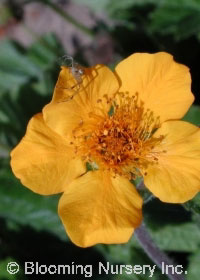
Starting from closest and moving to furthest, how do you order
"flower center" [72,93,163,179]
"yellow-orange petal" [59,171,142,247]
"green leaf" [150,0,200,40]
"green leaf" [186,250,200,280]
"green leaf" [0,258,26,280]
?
"yellow-orange petal" [59,171,142,247], "flower center" [72,93,163,179], "green leaf" [0,258,26,280], "green leaf" [186,250,200,280], "green leaf" [150,0,200,40]

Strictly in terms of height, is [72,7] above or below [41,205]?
above

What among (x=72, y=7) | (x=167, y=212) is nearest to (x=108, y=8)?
(x=72, y=7)

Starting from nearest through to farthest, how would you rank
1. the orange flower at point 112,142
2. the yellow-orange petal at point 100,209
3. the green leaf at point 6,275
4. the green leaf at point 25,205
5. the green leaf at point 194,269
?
the yellow-orange petal at point 100,209 → the orange flower at point 112,142 → the green leaf at point 6,275 → the green leaf at point 194,269 → the green leaf at point 25,205

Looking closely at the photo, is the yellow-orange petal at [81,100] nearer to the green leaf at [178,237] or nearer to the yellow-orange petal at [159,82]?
the yellow-orange petal at [159,82]

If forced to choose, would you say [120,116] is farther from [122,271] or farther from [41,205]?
[41,205]

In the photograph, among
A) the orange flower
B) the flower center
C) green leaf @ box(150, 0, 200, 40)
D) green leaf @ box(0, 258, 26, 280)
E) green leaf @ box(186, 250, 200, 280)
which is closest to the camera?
the orange flower

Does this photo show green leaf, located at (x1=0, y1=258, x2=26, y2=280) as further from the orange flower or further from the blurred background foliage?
the orange flower

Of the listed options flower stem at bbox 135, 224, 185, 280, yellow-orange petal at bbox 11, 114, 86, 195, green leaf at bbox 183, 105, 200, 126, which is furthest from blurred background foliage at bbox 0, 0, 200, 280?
yellow-orange petal at bbox 11, 114, 86, 195

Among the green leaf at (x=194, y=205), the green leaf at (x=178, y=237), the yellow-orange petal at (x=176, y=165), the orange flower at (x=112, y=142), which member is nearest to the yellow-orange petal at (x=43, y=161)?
the orange flower at (x=112, y=142)
